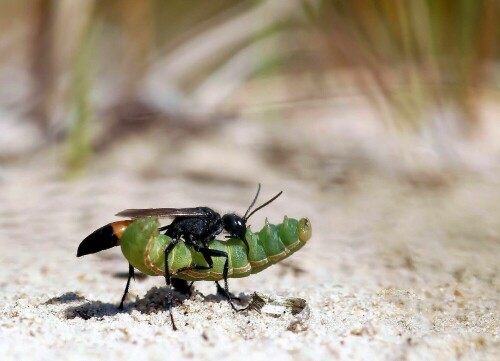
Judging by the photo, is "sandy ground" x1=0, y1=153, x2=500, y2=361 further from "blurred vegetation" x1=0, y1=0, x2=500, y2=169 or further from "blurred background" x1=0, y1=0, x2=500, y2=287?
"blurred vegetation" x1=0, y1=0, x2=500, y2=169

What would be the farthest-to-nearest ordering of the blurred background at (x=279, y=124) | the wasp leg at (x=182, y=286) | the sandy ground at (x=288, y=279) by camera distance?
the blurred background at (x=279, y=124), the wasp leg at (x=182, y=286), the sandy ground at (x=288, y=279)

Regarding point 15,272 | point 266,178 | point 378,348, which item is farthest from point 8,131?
point 378,348

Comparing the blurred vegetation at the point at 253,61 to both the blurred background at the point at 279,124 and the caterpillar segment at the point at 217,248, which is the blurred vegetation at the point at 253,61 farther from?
the caterpillar segment at the point at 217,248

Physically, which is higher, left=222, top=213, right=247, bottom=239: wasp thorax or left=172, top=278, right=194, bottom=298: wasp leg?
left=222, top=213, right=247, bottom=239: wasp thorax

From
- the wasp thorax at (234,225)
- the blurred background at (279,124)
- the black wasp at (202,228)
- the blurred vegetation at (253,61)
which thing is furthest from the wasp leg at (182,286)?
the blurred vegetation at (253,61)

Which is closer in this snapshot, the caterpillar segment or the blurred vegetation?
the caterpillar segment

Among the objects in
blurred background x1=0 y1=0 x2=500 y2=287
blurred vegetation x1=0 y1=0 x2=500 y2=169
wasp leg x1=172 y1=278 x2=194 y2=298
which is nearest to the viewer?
wasp leg x1=172 y1=278 x2=194 y2=298

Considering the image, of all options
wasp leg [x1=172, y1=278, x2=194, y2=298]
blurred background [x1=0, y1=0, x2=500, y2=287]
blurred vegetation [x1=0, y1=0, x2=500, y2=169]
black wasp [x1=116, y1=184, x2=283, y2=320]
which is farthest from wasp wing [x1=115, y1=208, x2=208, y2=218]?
blurred vegetation [x1=0, y1=0, x2=500, y2=169]
